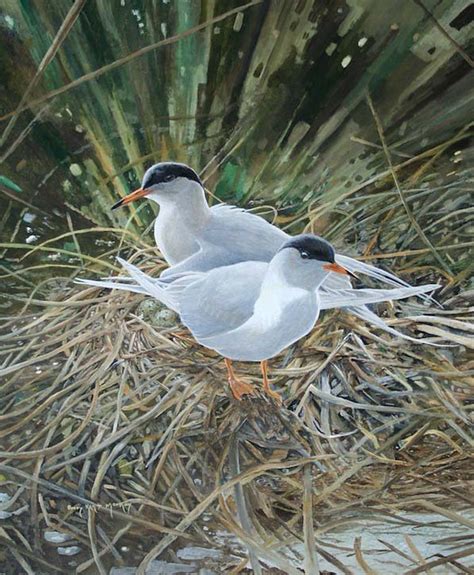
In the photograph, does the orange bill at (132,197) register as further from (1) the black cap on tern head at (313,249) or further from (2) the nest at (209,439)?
(1) the black cap on tern head at (313,249)

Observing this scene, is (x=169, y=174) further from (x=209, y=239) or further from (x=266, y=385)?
(x=266, y=385)

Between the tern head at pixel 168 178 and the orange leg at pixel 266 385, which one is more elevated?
the tern head at pixel 168 178

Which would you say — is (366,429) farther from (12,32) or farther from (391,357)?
(12,32)

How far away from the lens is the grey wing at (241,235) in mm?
939

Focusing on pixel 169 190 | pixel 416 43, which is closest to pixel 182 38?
pixel 169 190

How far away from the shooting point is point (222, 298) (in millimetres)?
926

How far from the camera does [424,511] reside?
93 centimetres

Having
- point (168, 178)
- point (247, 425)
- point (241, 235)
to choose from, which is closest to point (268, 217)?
point (241, 235)

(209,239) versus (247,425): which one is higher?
(209,239)

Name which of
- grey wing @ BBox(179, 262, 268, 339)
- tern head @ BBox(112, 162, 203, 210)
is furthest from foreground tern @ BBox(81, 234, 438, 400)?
tern head @ BBox(112, 162, 203, 210)

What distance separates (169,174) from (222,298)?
19cm

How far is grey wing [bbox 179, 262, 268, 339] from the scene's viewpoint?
922mm

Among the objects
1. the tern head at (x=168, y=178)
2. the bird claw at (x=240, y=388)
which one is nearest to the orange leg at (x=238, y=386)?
the bird claw at (x=240, y=388)

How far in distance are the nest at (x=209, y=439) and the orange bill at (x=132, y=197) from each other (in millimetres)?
75
